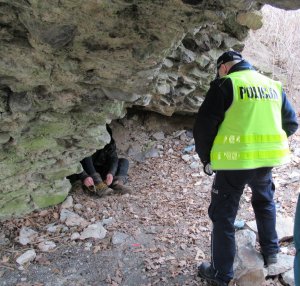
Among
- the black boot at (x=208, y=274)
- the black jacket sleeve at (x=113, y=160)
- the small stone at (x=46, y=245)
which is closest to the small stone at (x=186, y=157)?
the black jacket sleeve at (x=113, y=160)

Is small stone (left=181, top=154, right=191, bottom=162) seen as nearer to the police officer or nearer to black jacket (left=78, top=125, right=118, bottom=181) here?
black jacket (left=78, top=125, right=118, bottom=181)

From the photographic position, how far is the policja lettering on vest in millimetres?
2721

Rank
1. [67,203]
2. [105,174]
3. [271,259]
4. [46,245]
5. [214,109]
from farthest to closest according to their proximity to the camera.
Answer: [105,174]
[67,203]
[46,245]
[271,259]
[214,109]

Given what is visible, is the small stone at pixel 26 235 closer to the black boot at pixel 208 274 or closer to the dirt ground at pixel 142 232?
the dirt ground at pixel 142 232

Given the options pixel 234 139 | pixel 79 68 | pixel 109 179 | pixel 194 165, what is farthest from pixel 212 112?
pixel 194 165

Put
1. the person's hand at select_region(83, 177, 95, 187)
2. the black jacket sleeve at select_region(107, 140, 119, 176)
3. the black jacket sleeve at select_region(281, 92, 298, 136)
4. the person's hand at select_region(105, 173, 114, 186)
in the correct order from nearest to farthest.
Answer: the black jacket sleeve at select_region(281, 92, 298, 136), the person's hand at select_region(83, 177, 95, 187), the person's hand at select_region(105, 173, 114, 186), the black jacket sleeve at select_region(107, 140, 119, 176)

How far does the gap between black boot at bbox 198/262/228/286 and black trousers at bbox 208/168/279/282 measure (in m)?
0.04

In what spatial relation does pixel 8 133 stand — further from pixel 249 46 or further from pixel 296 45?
pixel 296 45

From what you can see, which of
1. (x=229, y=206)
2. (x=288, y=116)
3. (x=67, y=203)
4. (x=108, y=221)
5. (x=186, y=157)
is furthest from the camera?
(x=186, y=157)

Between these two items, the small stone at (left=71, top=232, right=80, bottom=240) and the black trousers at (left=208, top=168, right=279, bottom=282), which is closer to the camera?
the black trousers at (left=208, top=168, right=279, bottom=282)

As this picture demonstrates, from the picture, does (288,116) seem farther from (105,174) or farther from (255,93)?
(105,174)

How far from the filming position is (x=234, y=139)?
109 inches

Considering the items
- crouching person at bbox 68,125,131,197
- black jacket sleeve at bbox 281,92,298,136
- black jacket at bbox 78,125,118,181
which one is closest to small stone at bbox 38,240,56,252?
crouching person at bbox 68,125,131,197

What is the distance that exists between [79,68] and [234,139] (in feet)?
4.17
